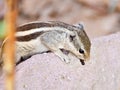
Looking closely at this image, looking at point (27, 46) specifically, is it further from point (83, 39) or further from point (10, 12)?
point (10, 12)

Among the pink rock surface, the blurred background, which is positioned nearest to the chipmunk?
the pink rock surface

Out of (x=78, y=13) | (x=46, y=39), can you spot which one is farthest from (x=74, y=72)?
(x=78, y=13)

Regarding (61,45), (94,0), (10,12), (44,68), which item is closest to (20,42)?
(61,45)

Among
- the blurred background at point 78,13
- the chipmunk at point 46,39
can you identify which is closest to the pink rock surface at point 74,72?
the chipmunk at point 46,39

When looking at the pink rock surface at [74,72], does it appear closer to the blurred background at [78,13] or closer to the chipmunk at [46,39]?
the chipmunk at [46,39]

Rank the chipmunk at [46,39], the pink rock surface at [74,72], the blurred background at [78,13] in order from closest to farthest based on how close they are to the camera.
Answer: the pink rock surface at [74,72]
the chipmunk at [46,39]
the blurred background at [78,13]
